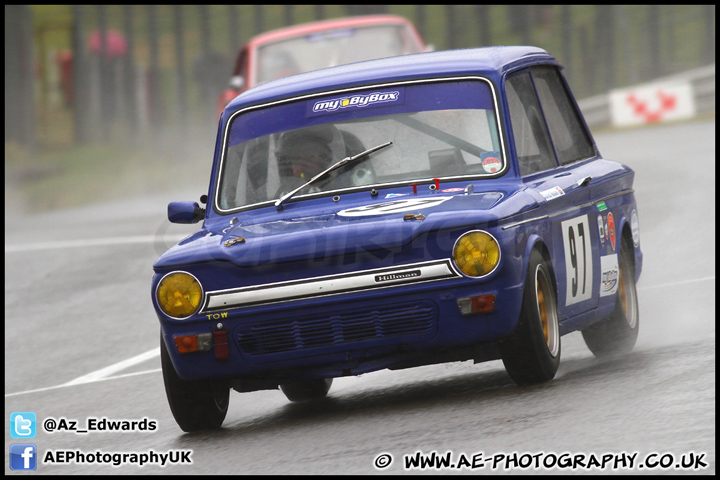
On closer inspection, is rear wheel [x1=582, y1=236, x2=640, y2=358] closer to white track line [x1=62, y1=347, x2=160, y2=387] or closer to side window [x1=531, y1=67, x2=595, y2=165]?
side window [x1=531, y1=67, x2=595, y2=165]

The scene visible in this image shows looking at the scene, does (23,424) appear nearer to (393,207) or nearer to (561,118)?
(393,207)

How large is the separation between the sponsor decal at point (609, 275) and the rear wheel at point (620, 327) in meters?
0.14

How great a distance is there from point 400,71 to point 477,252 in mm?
1628

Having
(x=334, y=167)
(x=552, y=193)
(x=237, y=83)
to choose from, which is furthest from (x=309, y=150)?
(x=237, y=83)

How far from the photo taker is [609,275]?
7.50 meters

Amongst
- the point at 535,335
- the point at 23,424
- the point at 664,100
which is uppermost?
the point at 535,335

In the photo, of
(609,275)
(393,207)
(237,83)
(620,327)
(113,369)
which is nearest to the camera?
(393,207)

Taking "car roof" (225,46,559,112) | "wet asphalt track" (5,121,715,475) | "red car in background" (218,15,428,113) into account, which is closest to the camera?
"wet asphalt track" (5,121,715,475)

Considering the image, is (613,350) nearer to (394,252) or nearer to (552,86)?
(552,86)

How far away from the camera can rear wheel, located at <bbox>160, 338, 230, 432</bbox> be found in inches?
256

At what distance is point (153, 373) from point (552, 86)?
10.0 ft

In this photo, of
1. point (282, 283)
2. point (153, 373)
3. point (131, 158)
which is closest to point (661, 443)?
point (282, 283)

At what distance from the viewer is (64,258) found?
51.8 feet

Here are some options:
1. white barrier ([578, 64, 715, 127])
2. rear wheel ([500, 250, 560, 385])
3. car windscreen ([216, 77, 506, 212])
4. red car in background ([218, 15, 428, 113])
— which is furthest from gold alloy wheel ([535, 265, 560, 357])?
white barrier ([578, 64, 715, 127])
